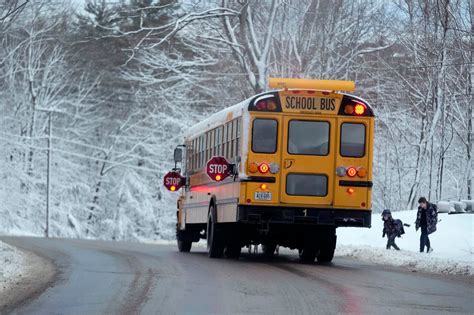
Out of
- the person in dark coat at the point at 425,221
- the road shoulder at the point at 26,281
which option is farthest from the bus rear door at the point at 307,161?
the person in dark coat at the point at 425,221

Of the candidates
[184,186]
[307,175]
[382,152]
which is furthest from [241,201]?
[382,152]

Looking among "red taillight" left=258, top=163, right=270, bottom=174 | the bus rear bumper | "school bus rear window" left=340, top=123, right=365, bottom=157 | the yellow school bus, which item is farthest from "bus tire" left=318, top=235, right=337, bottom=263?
"red taillight" left=258, top=163, right=270, bottom=174

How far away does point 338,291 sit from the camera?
14797 mm

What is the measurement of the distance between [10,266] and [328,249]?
654 cm

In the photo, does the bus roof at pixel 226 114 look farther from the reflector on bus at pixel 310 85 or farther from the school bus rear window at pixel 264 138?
the school bus rear window at pixel 264 138

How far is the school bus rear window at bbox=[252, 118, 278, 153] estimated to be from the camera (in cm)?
1966

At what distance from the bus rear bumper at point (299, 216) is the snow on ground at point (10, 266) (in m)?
4.12

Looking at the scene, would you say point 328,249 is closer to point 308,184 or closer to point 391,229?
point 308,184

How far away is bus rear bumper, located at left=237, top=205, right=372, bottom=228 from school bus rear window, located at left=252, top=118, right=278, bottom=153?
3.59 feet

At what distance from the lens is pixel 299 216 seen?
766 inches

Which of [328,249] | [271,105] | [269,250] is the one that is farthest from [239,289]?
[269,250]

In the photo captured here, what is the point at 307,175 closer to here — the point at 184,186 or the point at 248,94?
the point at 184,186

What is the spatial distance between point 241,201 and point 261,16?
89.1ft

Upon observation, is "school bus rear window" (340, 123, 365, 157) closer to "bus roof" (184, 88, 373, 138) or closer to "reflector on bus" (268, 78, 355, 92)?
"bus roof" (184, 88, 373, 138)
